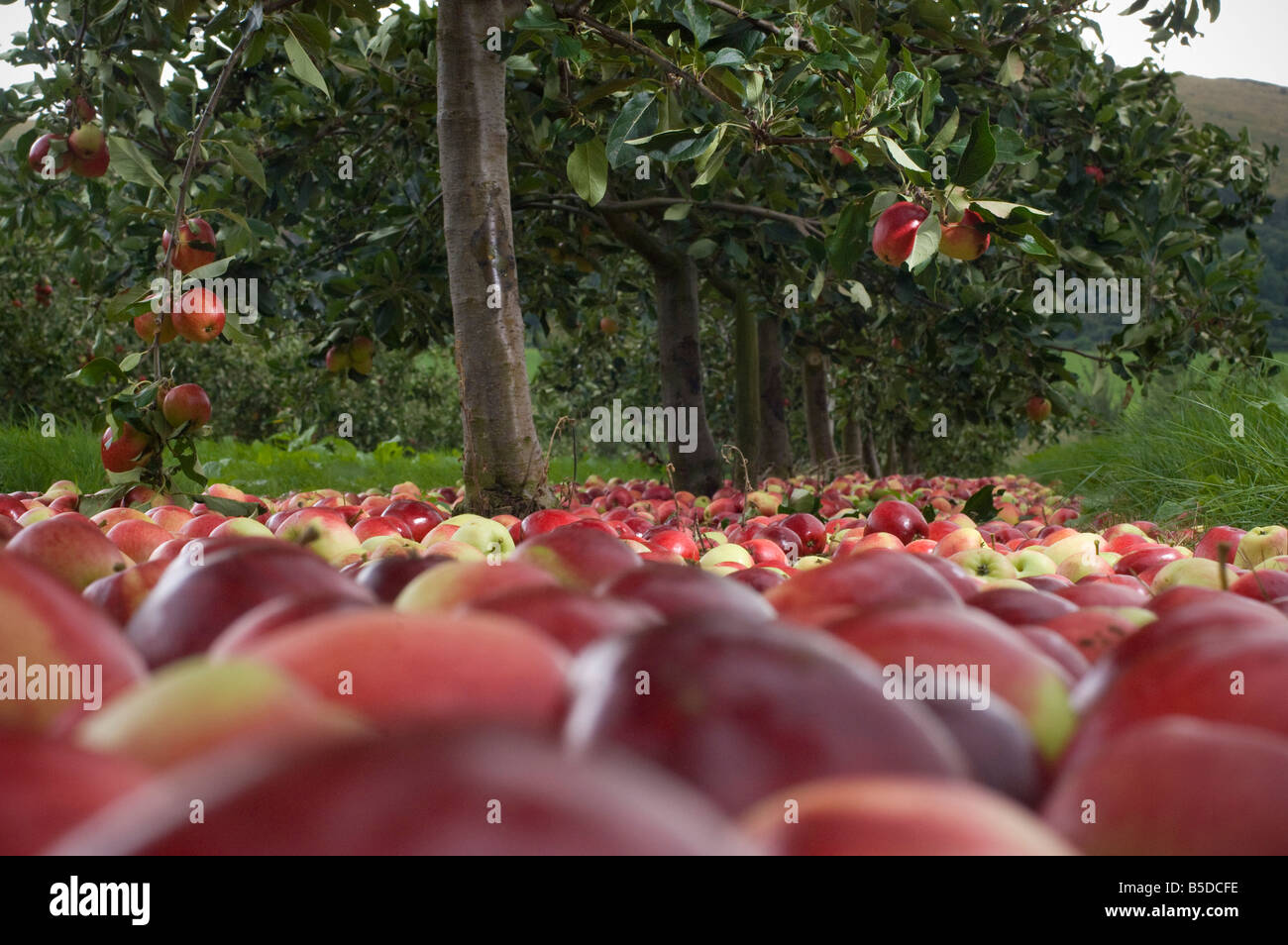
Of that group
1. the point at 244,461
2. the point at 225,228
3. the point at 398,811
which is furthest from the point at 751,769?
the point at 244,461

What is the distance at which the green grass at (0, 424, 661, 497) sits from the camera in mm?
4770

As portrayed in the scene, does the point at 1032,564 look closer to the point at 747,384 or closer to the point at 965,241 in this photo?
the point at 965,241

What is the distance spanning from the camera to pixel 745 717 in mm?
357

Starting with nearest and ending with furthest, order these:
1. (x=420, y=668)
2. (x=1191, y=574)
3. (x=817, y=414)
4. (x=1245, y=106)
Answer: (x=420, y=668) < (x=1191, y=574) < (x=817, y=414) < (x=1245, y=106)

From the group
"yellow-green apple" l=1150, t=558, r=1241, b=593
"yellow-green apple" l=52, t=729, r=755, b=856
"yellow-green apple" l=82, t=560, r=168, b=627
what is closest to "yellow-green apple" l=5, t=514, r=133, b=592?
"yellow-green apple" l=82, t=560, r=168, b=627

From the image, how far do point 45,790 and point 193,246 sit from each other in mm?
2749

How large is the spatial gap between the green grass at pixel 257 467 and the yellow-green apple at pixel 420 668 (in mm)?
2486

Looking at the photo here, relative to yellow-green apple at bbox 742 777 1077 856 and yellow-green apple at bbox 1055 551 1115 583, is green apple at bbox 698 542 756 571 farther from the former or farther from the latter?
yellow-green apple at bbox 742 777 1077 856

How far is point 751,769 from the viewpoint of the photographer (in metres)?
0.35

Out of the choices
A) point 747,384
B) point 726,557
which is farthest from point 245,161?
point 747,384

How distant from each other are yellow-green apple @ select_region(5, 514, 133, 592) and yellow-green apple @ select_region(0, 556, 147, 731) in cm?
44

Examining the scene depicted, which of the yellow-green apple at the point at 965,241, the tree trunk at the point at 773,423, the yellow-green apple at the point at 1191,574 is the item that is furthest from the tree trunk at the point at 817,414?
the yellow-green apple at the point at 1191,574
